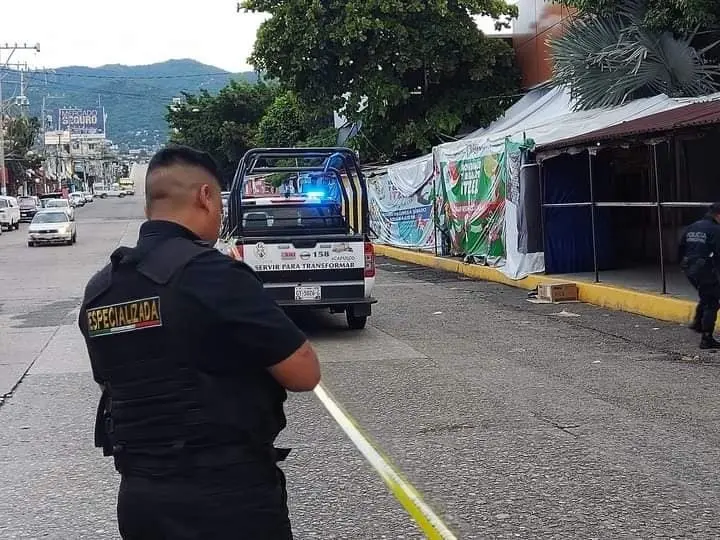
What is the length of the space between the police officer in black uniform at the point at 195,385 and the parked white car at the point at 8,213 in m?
46.0

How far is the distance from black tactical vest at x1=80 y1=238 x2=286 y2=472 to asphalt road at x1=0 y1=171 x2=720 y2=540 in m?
2.43

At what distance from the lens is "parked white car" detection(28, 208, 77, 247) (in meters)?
31.7

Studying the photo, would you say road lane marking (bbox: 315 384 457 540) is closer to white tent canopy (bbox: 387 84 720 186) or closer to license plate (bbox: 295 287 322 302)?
license plate (bbox: 295 287 322 302)

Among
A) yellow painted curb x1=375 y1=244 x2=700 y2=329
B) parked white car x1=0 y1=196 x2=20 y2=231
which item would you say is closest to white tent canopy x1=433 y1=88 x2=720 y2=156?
yellow painted curb x1=375 y1=244 x2=700 y2=329

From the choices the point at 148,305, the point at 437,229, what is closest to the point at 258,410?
the point at 148,305

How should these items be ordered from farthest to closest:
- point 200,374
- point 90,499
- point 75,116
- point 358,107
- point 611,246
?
point 75,116 → point 358,107 → point 611,246 → point 90,499 → point 200,374

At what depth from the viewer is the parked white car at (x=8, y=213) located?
4572 cm

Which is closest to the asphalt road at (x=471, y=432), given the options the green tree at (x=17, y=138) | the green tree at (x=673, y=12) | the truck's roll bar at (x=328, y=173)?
the truck's roll bar at (x=328, y=173)

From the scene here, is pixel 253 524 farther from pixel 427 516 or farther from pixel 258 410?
pixel 427 516

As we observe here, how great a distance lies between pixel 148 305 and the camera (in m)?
2.40

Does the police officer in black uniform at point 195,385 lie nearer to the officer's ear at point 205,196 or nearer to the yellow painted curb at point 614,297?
the officer's ear at point 205,196

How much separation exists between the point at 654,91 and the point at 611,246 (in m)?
3.00

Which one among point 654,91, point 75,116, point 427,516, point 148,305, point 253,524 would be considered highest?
point 75,116

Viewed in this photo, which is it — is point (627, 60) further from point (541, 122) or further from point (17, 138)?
point (17, 138)
